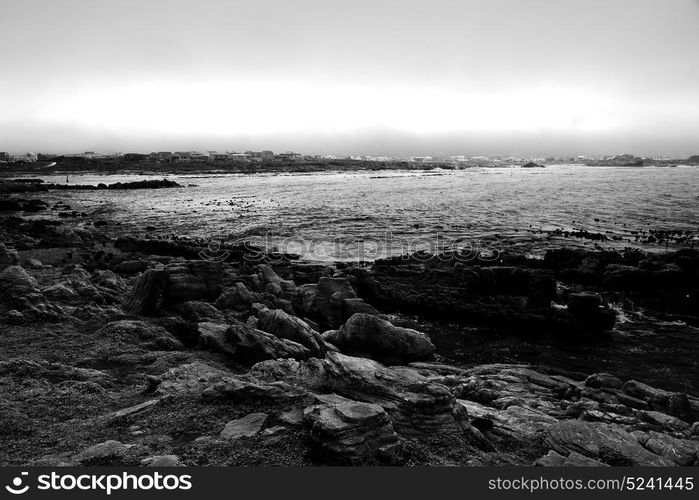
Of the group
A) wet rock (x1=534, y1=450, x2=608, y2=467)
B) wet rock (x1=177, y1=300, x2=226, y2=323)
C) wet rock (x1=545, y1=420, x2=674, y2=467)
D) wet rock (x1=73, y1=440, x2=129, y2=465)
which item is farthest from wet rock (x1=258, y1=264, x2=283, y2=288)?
wet rock (x1=534, y1=450, x2=608, y2=467)

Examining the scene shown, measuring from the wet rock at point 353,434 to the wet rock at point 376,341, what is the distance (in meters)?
5.01

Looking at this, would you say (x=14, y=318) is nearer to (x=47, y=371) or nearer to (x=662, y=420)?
(x=47, y=371)

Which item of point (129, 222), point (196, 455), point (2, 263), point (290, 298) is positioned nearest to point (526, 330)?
point (290, 298)

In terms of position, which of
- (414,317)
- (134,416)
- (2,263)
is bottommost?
(414,317)

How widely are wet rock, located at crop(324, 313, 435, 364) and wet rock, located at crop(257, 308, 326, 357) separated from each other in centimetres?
93

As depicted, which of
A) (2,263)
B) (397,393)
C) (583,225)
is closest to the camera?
(397,393)

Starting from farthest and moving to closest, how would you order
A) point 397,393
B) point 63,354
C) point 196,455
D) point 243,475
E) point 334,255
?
point 334,255 < point 63,354 < point 397,393 < point 196,455 < point 243,475

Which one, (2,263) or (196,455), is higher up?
(2,263)

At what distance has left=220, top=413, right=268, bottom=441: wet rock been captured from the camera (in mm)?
5730

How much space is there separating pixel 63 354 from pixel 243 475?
6.31 metres

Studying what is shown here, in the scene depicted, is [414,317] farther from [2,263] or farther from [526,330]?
[2,263]

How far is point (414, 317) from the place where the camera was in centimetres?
1555

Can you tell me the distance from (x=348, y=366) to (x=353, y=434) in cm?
218

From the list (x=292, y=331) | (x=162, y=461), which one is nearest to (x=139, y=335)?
(x=292, y=331)
